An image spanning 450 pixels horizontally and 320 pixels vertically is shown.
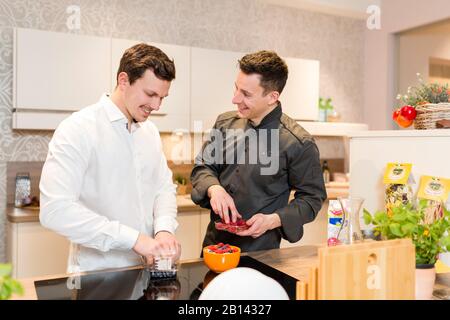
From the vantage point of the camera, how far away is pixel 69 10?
319 cm

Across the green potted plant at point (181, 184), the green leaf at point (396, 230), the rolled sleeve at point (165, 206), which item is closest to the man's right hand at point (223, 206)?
the rolled sleeve at point (165, 206)

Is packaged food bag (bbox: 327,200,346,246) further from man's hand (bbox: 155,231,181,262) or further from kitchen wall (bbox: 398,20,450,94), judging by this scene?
kitchen wall (bbox: 398,20,450,94)

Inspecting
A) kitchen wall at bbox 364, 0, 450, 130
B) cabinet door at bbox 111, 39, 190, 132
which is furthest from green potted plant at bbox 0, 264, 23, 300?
kitchen wall at bbox 364, 0, 450, 130

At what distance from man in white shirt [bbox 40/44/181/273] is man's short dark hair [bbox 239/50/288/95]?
0.41 metres

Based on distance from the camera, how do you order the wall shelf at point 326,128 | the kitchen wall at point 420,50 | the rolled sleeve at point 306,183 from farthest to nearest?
the kitchen wall at point 420,50
the wall shelf at point 326,128
the rolled sleeve at point 306,183

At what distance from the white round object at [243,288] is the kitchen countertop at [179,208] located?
6.81 feet

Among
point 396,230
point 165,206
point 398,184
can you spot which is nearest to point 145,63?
point 165,206

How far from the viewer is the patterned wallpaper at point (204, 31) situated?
120 inches

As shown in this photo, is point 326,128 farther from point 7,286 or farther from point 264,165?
point 7,286

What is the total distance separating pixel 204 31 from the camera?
12.2 feet

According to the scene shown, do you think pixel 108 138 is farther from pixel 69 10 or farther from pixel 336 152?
pixel 336 152

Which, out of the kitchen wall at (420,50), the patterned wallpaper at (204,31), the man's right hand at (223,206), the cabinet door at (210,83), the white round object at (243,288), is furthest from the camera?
the kitchen wall at (420,50)

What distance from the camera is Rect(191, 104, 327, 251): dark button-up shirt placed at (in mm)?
1807

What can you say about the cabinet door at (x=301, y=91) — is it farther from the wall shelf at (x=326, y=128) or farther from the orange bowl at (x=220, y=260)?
the orange bowl at (x=220, y=260)
